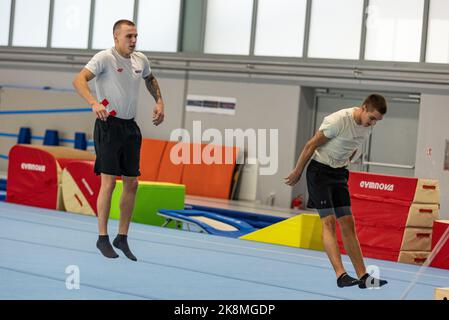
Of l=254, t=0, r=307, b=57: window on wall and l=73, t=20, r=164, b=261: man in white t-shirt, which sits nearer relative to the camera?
l=73, t=20, r=164, b=261: man in white t-shirt

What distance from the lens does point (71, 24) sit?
20.4 metres

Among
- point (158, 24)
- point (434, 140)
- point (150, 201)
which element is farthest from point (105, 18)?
point (150, 201)

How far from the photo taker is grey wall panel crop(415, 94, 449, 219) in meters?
15.7

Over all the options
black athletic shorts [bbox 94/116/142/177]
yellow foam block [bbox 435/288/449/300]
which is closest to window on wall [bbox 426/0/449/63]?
black athletic shorts [bbox 94/116/142/177]

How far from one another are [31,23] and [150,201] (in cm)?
1048

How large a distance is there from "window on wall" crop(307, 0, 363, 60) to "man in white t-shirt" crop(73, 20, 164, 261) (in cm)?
996

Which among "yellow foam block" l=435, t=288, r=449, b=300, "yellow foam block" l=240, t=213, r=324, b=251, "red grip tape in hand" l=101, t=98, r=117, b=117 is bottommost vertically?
"yellow foam block" l=240, t=213, r=324, b=251

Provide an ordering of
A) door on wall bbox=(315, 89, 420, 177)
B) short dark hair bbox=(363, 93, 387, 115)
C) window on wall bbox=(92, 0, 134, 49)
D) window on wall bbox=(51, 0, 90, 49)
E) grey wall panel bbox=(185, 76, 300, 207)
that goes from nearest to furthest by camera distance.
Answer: short dark hair bbox=(363, 93, 387, 115) < door on wall bbox=(315, 89, 420, 177) < grey wall panel bbox=(185, 76, 300, 207) < window on wall bbox=(92, 0, 134, 49) < window on wall bbox=(51, 0, 90, 49)

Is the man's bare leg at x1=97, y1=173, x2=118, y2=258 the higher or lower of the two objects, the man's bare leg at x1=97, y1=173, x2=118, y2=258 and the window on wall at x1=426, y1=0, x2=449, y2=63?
the lower

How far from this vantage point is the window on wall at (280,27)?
17422 millimetres

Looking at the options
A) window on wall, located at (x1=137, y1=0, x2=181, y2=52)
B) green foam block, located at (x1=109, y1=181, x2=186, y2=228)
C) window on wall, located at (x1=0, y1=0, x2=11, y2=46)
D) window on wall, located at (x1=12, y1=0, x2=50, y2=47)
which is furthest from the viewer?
window on wall, located at (x1=0, y1=0, x2=11, y2=46)

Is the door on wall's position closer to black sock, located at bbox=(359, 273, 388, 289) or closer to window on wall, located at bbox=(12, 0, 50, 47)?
window on wall, located at bbox=(12, 0, 50, 47)

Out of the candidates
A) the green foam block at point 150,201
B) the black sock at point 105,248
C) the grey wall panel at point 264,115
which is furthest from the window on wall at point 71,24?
the black sock at point 105,248

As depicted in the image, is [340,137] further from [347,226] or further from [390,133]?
[390,133]
